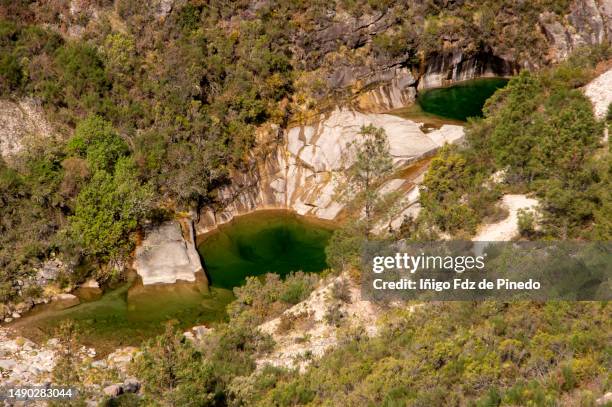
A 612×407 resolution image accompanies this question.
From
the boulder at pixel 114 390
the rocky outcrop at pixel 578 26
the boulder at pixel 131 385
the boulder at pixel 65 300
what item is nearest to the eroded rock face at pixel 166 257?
the boulder at pixel 65 300

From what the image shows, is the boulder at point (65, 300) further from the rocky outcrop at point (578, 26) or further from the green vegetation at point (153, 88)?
the rocky outcrop at point (578, 26)

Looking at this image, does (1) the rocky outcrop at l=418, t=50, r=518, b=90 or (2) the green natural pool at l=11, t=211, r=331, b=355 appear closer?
A: (2) the green natural pool at l=11, t=211, r=331, b=355

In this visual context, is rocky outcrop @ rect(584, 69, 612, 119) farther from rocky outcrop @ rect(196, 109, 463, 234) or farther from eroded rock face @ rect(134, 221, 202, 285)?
eroded rock face @ rect(134, 221, 202, 285)

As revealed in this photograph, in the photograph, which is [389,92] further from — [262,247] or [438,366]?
[438,366]

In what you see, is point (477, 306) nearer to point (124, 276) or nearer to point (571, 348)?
point (571, 348)

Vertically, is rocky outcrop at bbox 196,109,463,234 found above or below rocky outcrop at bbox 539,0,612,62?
below

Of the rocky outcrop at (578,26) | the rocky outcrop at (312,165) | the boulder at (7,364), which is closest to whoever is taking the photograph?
the boulder at (7,364)

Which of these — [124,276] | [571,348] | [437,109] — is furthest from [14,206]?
[437,109]

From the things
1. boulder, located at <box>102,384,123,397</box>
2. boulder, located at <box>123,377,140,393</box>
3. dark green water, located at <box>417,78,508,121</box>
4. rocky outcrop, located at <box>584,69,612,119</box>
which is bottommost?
boulder, located at <box>123,377,140,393</box>

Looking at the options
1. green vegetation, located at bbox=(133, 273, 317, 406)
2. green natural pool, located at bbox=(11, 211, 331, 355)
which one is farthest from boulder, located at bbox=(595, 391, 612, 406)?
green natural pool, located at bbox=(11, 211, 331, 355)
